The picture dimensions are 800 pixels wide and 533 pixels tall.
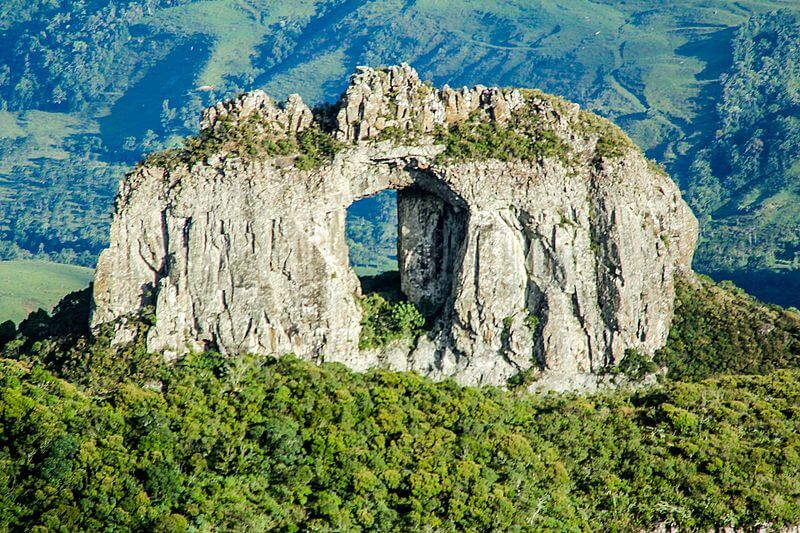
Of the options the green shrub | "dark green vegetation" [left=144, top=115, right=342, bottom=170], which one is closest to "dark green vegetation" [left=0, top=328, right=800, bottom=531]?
the green shrub

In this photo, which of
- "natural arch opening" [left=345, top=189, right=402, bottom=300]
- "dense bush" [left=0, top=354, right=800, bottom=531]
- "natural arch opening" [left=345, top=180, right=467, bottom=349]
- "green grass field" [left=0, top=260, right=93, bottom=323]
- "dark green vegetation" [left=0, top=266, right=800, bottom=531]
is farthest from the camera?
"natural arch opening" [left=345, top=189, right=402, bottom=300]

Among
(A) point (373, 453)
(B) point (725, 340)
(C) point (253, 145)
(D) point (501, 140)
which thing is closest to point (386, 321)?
(D) point (501, 140)

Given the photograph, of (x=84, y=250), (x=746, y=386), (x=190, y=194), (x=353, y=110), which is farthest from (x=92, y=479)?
(x=84, y=250)

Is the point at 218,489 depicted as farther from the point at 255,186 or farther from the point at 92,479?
the point at 255,186

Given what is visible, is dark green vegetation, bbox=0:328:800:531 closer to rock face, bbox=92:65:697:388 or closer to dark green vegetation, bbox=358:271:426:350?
rock face, bbox=92:65:697:388

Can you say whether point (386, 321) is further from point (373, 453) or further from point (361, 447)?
point (373, 453)

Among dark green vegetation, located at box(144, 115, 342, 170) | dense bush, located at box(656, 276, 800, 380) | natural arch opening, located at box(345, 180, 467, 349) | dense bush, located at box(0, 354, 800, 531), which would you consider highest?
dark green vegetation, located at box(144, 115, 342, 170)

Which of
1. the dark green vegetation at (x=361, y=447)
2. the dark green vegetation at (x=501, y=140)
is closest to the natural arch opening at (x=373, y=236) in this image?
the dark green vegetation at (x=501, y=140)
